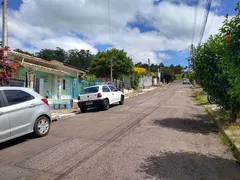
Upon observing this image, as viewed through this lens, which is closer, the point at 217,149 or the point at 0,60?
the point at 217,149

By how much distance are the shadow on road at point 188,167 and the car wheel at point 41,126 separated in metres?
3.76

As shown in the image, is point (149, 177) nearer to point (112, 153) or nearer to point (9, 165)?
point (112, 153)

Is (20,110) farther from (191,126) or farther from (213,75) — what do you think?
(213,75)

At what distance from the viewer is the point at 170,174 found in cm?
425

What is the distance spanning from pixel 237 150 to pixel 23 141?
598 cm

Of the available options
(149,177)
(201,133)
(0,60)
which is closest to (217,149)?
(201,133)

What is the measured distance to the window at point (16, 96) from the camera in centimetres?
620

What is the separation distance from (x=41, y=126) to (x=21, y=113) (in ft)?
3.33

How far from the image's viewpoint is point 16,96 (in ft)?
21.2

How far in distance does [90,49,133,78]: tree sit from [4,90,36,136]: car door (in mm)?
30326

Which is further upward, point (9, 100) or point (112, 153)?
point (9, 100)

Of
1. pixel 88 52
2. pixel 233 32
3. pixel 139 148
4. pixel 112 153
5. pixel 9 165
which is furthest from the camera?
pixel 88 52

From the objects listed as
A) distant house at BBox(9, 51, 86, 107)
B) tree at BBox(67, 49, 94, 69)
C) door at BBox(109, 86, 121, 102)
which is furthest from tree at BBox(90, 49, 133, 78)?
tree at BBox(67, 49, 94, 69)

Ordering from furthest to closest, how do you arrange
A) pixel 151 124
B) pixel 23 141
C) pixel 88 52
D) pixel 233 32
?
pixel 88 52 → pixel 151 124 → pixel 23 141 → pixel 233 32
